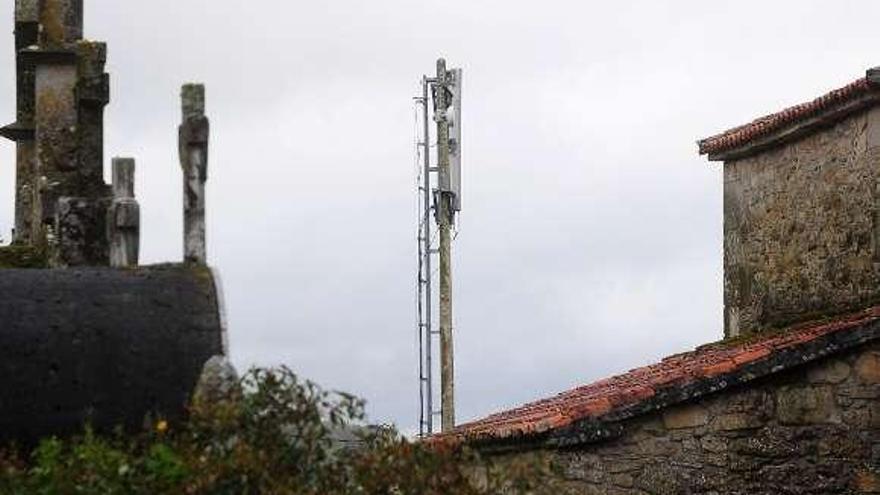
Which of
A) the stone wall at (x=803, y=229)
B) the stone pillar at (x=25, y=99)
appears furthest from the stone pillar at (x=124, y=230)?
the stone wall at (x=803, y=229)

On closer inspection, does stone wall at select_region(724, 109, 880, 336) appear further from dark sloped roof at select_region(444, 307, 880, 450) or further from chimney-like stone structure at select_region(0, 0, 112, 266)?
chimney-like stone structure at select_region(0, 0, 112, 266)

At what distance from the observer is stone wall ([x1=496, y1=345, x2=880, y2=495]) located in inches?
513

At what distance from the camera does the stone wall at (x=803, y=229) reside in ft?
51.9

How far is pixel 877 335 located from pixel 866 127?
315 centimetres

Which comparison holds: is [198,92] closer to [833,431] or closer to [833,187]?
[833,431]

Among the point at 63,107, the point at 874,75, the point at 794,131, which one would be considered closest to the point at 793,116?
the point at 794,131

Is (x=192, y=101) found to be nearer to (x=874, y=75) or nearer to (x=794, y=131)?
(x=874, y=75)

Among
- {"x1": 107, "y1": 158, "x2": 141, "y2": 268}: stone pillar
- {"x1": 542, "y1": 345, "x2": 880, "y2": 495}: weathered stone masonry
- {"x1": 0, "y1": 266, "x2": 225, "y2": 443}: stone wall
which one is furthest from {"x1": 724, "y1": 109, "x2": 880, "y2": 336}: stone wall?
{"x1": 0, "y1": 266, "x2": 225, "y2": 443}: stone wall

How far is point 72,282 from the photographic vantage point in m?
7.84

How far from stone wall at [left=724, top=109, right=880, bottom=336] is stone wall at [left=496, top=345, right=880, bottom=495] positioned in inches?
104

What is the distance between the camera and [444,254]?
68.2ft

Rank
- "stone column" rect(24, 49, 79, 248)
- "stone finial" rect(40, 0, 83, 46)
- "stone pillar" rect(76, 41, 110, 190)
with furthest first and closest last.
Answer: "stone finial" rect(40, 0, 83, 46) < "stone pillar" rect(76, 41, 110, 190) < "stone column" rect(24, 49, 79, 248)

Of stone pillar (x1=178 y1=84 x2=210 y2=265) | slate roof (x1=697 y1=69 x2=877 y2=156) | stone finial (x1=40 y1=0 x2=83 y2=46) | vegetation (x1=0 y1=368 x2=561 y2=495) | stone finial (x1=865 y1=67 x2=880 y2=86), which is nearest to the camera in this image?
vegetation (x1=0 y1=368 x2=561 y2=495)

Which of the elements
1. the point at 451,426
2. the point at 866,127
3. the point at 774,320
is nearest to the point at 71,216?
the point at 866,127
